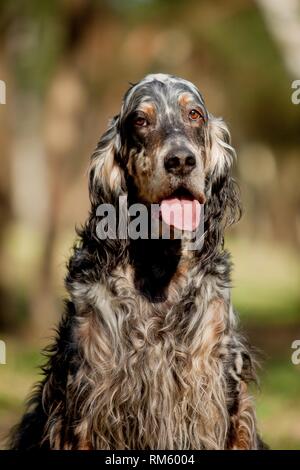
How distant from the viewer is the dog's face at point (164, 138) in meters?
5.68

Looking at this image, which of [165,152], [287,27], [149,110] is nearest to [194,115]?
[149,110]

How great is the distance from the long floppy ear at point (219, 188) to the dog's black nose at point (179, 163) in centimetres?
39

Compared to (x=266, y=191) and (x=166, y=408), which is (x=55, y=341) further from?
(x=266, y=191)

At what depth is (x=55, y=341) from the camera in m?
6.10

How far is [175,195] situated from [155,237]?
30cm

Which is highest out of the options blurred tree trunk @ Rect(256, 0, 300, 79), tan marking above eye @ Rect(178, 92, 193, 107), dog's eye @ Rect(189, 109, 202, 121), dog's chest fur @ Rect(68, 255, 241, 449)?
blurred tree trunk @ Rect(256, 0, 300, 79)

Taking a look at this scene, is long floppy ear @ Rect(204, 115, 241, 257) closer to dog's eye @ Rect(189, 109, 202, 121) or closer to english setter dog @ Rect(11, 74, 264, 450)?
english setter dog @ Rect(11, 74, 264, 450)

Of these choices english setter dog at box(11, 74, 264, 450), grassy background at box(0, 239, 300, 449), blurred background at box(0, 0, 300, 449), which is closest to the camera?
english setter dog at box(11, 74, 264, 450)

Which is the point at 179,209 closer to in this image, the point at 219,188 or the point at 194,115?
the point at 219,188

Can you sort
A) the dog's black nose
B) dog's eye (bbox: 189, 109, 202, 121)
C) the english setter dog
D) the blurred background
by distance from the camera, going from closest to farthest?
the dog's black nose
the english setter dog
dog's eye (bbox: 189, 109, 202, 121)
the blurred background

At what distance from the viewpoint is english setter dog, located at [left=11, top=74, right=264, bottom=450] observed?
19.0 ft

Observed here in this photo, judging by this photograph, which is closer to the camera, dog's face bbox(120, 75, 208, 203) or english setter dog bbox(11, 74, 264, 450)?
dog's face bbox(120, 75, 208, 203)

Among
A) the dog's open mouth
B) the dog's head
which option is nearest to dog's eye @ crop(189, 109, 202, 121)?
the dog's head

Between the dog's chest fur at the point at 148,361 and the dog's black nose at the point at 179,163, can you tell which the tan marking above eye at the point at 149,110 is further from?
the dog's chest fur at the point at 148,361
